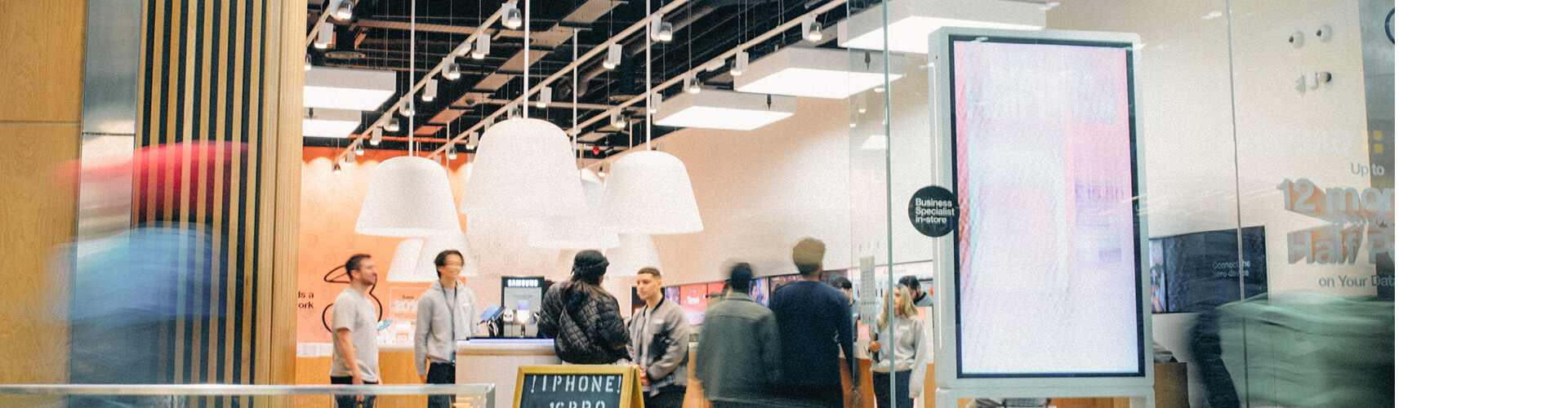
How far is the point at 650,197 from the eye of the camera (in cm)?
466

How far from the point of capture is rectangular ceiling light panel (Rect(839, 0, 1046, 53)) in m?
2.17

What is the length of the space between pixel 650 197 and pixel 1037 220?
2.72m

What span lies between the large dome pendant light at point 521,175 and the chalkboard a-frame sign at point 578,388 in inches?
34.4

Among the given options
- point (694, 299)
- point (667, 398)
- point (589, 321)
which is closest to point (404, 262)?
point (694, 299)

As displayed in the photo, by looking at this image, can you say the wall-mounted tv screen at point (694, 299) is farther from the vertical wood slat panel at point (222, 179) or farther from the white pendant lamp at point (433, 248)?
the vertical wood slat panel at point (222, 179)

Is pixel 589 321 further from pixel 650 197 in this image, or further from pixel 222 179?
pixel 222 179

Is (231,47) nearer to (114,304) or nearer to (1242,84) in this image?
(114,304)

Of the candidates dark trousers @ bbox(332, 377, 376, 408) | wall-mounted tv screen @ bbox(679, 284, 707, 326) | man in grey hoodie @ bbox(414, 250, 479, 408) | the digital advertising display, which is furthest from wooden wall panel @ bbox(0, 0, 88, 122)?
wall-mounted tv screen @ bbox(679, 284, 707, 326)

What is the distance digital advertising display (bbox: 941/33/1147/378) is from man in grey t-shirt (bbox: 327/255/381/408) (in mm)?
4399

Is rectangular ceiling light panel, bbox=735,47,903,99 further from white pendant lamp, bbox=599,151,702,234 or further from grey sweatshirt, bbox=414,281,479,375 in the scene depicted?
grey sweatshirt, bbox=414,281,479,375

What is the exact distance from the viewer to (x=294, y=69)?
126 inches

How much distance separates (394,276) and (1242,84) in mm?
10473

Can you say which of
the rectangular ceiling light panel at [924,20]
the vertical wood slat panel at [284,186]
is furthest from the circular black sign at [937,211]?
the vertical wood slat panel at [284,186]
